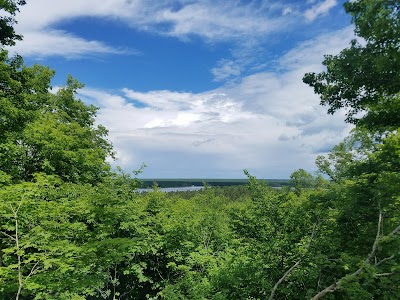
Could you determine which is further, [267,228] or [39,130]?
[39,130]

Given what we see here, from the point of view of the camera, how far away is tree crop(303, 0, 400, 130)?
7398 millimetres

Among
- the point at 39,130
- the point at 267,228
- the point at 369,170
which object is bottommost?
the point at 267,228

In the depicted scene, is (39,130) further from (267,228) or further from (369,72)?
(369,72)

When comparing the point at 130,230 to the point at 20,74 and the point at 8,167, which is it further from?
the point at 20,74

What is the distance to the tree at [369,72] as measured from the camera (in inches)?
291

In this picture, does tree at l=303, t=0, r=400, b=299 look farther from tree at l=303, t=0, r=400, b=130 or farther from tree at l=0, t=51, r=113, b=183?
tree at l=0, t=51, r=113, b=183

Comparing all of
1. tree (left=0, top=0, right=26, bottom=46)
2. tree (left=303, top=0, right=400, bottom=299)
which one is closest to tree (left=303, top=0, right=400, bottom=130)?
tree (left=303, top=0, right=400, bottom=299)

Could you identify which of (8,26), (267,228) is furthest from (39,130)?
(267,228)

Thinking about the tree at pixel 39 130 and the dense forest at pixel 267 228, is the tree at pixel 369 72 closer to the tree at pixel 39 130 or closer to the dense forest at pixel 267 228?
the dense forest at pixel 267 228

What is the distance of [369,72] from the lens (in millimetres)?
8133

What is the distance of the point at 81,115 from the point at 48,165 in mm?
12472

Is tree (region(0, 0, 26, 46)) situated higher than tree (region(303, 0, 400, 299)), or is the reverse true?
tree (region(0, 0, 26, 46))

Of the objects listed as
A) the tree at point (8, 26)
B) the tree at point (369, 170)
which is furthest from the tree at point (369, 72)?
the tree at point (8, 26)

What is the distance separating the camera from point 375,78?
8.21m
